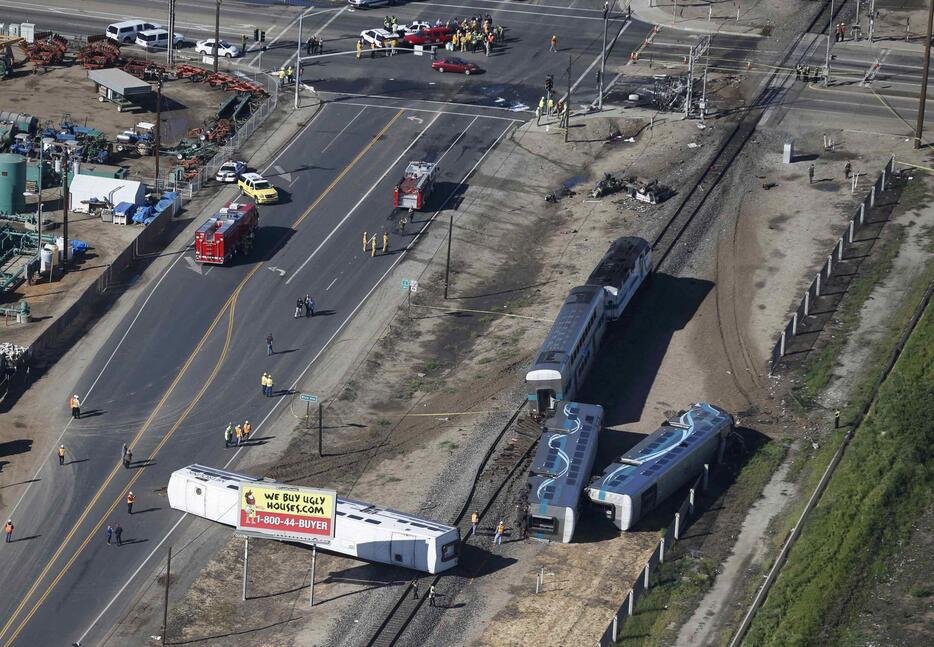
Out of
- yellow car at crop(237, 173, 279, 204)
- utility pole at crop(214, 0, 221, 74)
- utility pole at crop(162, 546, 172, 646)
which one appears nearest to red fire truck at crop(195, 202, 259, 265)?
yellow car at crop(237, 173, 279, 204)

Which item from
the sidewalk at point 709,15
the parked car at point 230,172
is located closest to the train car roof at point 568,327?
the parked car at point 230,172

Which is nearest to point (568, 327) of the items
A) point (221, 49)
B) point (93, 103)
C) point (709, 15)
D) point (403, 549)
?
point (403, 549)

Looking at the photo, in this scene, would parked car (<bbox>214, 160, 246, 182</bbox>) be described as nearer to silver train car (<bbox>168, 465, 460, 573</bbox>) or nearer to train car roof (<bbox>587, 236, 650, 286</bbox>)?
train car roof (<bbox>587, 236, 650, 286</bbox>)

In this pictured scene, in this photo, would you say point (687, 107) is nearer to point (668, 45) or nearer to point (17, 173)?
point (668, 45)

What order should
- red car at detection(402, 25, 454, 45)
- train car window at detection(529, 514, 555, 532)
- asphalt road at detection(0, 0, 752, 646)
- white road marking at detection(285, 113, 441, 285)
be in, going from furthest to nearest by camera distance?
red car at detection(402, 25, 454, 45) → white road marking at detection(285, 113, 441, 285) → asphalt road at detection(0, 0, 752, 646) → train car window at detection(529, 514, 555, 532)

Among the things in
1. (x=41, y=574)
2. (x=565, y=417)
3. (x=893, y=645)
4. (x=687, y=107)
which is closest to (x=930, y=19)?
(x=687, y=107)

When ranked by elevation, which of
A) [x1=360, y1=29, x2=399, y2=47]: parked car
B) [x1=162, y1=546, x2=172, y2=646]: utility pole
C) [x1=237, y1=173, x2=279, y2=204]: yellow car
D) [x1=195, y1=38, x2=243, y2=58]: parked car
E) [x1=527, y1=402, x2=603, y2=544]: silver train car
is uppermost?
[x1=360, y1=29, x2=399, y2=47]: parked car
